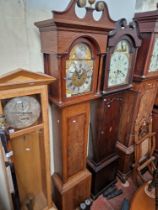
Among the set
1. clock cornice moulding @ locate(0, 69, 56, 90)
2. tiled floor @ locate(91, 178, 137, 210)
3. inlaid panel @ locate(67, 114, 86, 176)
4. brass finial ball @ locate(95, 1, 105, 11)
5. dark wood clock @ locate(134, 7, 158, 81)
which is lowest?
tiled floor @ locate(91, 178, 137, 210)

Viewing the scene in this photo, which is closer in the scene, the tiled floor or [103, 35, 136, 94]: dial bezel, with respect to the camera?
[103, 35, 136, 94]: dial bezel

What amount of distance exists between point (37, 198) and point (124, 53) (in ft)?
5.12

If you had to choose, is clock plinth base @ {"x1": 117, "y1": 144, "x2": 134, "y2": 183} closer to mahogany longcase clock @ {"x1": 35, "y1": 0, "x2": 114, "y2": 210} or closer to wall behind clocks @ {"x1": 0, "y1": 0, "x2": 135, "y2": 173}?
mahogany longcase clock @ {"x1": 35, "y1": 0, "x2": 114, "y2": 210}

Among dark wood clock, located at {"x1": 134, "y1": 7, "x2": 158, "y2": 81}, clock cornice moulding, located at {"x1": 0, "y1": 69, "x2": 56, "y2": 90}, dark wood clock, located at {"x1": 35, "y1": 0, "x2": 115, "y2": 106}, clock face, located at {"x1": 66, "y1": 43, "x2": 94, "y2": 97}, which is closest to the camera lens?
clock cornice moulding, located at {"x1": 0, "y1": 69, "x2": 56, "y2": 90}

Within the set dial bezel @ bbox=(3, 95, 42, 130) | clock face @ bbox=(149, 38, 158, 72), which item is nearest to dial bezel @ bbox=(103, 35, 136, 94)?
clock face @ bbox=(149, 38, 158, 72)

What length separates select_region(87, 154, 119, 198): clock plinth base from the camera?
1691mm

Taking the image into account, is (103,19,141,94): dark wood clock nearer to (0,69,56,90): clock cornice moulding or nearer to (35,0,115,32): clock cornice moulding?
(35,0,115,32): clock cornice moulding

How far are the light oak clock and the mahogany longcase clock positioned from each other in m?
0.15

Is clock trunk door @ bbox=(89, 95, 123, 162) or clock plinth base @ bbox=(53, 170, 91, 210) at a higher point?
clock trunk door @ bbox=(89, 95, 123, 162)

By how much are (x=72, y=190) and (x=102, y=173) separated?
429 mm

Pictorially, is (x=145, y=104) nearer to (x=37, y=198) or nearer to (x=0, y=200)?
(x=37, y=198)

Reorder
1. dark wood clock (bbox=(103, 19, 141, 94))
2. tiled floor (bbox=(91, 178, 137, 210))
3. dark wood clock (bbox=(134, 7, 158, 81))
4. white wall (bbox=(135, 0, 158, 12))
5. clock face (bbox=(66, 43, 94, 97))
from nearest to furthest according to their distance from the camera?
1. clock face (bbox=(66, 43, 94, 97))
2. dark wood clock (bbox=(103, 19, 141, 94))
3. dark wood clock (bbox=(134, 7, 158, 81))
4. white wall (bbox=(135, 0, 158, 12))
5. tiled floor (bbox=(91, 178, 137, 210))

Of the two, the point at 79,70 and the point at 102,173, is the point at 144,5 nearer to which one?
the point at 79,70

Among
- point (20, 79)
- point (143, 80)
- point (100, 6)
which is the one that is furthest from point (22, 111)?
point (143, 80)
